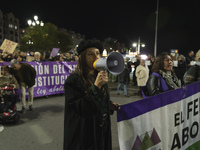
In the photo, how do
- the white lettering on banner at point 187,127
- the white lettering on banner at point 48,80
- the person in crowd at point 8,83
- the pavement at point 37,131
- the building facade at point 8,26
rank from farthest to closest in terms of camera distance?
the building facade at point 8,26 → the white lettering on banner at point 48,80 → the person in crowd at point 8,83 → the pavement at point 37,131 → the white lettering on banner at point 187,127

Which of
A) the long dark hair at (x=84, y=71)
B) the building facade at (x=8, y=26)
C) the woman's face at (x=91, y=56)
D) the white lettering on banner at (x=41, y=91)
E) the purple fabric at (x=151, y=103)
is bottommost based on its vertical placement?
the white lettering on banner at (x=41, y=91)

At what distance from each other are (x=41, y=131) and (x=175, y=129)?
3.33 metres

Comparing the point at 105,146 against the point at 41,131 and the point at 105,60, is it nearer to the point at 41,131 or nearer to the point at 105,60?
the point at 105,60

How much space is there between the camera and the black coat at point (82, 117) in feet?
5.49

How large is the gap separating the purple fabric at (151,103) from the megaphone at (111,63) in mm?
376

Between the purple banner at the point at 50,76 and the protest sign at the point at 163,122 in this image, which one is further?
the purple banner at the point at 50,76

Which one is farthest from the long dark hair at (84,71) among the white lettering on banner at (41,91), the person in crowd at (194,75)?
the white lettering on banner at (41,91)

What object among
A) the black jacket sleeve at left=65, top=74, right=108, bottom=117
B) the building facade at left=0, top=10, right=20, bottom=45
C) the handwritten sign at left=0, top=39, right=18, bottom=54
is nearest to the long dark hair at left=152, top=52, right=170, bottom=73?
the black jacket sleeve at left=65, top=74, right=108, bottom=117

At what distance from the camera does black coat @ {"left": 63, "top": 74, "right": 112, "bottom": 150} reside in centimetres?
167

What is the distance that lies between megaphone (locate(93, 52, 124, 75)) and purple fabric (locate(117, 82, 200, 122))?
0.38 m

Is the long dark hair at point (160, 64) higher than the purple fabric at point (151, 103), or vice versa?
the long dark hair at point (160, 64)

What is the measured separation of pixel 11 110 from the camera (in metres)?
5.10

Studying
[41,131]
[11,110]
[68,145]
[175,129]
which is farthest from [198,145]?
[11,110]

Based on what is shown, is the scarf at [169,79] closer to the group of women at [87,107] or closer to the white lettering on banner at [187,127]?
the white lettering on banner at [187,127]
